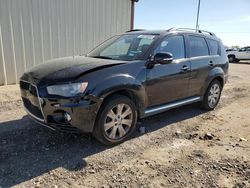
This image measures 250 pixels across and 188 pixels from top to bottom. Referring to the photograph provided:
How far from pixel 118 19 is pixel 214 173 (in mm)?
7705

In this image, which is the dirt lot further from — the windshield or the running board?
the windshield

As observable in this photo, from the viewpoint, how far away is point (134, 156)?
367 centimetres

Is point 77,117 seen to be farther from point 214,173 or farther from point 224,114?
point 224,114

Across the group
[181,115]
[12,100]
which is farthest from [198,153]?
[12,100]

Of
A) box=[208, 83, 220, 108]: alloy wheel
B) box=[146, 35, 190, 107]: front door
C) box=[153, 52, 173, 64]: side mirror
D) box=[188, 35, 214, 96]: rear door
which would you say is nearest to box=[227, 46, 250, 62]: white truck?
box=[208, 83, 220, 108]: alloy wheel

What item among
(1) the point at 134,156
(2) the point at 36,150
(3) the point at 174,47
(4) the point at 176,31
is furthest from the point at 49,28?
(1) the point at 134,156

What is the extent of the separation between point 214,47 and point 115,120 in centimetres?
345

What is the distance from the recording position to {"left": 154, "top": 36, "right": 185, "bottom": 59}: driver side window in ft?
14.8

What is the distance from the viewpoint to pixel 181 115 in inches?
221

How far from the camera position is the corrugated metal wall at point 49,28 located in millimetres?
7156

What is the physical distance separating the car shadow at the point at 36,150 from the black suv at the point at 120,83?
0.39 metres

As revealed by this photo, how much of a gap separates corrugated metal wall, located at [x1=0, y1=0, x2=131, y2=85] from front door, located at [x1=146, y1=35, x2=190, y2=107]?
4703mm

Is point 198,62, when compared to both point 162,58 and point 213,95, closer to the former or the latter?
point 213,95

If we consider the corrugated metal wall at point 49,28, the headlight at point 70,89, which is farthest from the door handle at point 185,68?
the corrugated metal wall at point 49,28
